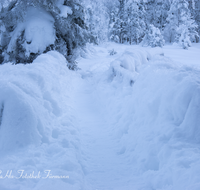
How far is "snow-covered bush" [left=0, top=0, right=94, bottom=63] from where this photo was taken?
29.3 ft

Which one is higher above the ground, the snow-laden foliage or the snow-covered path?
the snow-laden foliage

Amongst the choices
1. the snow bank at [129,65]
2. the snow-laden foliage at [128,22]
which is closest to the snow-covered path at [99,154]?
the snow bank at [129,65]

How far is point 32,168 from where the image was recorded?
7.96 feet

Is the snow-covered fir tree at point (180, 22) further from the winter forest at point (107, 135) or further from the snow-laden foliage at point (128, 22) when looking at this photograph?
the winter forest at point (107, 135)

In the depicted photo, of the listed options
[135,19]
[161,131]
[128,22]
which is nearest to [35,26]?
[161,131]

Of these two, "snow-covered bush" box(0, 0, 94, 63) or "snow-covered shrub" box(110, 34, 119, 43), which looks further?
"snow-covered shrub" box(110, 34, 119, 43)

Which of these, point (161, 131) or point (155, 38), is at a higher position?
point (155, 38)

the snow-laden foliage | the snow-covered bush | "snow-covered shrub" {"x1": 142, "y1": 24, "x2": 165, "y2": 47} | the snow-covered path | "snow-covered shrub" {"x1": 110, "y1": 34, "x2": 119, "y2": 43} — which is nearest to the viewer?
the snow-covered path

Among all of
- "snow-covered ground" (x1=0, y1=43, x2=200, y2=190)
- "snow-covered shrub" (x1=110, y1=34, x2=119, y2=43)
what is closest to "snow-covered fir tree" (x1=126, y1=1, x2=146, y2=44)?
"snow-covered shrub" (x1=110, y1=34, x2=119, y2=43)

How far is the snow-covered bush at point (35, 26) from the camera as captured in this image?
895 cm

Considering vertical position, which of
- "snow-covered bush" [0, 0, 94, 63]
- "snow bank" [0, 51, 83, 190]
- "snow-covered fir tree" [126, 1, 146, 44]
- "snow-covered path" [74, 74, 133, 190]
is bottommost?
"snow-covered path" [74, 74, 133, 190]

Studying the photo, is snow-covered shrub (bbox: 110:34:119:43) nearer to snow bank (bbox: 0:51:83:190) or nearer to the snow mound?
snow bank (bbox: 0:51:83:190)

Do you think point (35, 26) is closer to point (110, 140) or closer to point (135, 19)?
point (110, 140)

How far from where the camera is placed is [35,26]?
905 cm
